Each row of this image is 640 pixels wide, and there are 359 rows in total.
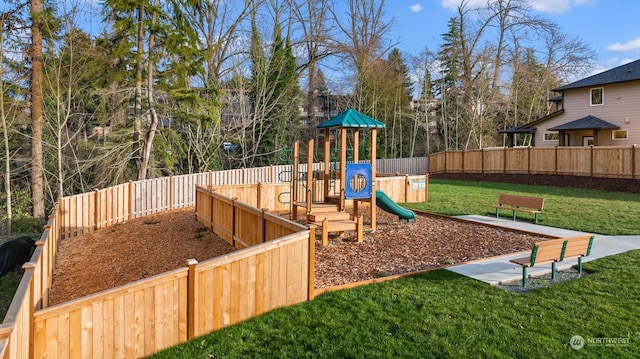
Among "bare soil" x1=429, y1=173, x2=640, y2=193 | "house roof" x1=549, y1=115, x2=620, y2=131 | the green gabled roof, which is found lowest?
"bare soil" x1=429, y1=173, x2=640, y2=193

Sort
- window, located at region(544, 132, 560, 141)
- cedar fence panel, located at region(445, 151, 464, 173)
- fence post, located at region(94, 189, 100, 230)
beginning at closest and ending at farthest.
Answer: fence post, located at region(94, 189, 100, 230), cedar fence panel, located at region(445, 151, 464, 173), window, located at region(544, 132, 560, 141)

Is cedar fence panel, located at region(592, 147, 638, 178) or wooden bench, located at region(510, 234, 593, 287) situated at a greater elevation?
cedar fence panel, located at region(592, 147, 638, 178)

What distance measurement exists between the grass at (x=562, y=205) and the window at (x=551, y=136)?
10.0 metres

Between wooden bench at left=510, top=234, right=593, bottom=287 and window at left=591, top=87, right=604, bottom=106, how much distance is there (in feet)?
76.5

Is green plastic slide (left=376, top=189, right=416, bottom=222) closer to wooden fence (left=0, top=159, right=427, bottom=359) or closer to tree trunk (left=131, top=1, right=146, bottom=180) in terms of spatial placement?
wooden fence (left=0, top=159, right=427, bottom=359)

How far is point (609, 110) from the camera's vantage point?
2539 cm

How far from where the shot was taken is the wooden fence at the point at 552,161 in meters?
19.0

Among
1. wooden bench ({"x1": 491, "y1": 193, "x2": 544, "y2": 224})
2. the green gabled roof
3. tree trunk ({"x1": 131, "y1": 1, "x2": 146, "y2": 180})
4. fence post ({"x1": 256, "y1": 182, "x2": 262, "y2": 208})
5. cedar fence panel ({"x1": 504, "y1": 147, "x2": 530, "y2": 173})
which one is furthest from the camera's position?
cedar fence panel ({"x1": 504, "y1": 147, "x2": 530, "y2": 173})

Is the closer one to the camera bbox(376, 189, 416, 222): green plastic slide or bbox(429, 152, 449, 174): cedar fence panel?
bbox(376, 189, 416, 222): green plastic slide

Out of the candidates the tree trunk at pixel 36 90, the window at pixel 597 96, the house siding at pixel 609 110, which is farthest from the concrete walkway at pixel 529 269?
the window at pixel 597 96

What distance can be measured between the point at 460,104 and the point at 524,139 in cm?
1077

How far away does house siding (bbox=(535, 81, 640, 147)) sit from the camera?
78.9 ft

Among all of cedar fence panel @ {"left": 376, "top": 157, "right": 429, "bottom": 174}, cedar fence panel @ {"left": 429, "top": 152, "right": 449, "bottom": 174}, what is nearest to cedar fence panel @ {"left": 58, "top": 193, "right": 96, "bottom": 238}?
cedar fence panel @ {"left": 376, "top": 157, "right": 429, "bottom": 174}

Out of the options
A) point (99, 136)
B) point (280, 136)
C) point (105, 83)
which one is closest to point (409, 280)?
point (105, 83)
